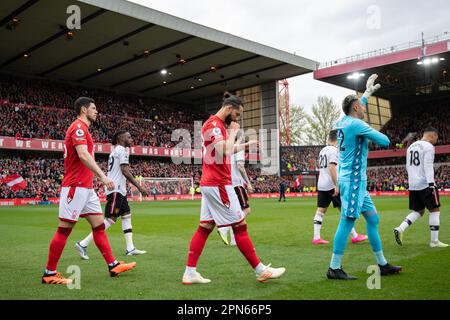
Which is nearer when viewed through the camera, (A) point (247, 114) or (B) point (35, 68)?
(B) point (35, 68)

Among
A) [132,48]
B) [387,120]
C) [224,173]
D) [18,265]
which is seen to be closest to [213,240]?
[18,265]

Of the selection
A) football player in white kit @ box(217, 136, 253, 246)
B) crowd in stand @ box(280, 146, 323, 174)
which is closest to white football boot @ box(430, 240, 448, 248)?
football player in white kit @ box(217, 136, 253, 246)

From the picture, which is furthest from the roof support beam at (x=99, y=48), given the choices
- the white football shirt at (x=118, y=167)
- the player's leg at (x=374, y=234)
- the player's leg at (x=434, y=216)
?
the player's leg at (x=374, y=234)

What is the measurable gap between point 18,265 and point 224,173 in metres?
3.75

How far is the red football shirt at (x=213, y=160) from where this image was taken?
494 centimetres

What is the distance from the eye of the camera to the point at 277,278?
16.9 feet

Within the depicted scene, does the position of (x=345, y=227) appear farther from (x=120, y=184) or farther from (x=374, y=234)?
(x=120, y=184)

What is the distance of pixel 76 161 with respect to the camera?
5.42 metres

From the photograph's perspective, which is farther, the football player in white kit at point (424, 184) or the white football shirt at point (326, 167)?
the white football shirt at point (326, 167)

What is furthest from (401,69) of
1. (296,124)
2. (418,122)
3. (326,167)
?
(326,167)

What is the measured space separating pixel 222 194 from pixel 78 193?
5.91ft

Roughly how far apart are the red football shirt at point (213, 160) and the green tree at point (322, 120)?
61001 mm

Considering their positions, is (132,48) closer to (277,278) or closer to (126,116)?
(126,116)

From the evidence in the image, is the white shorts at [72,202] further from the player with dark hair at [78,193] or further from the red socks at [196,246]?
the red socks at [196,246]
